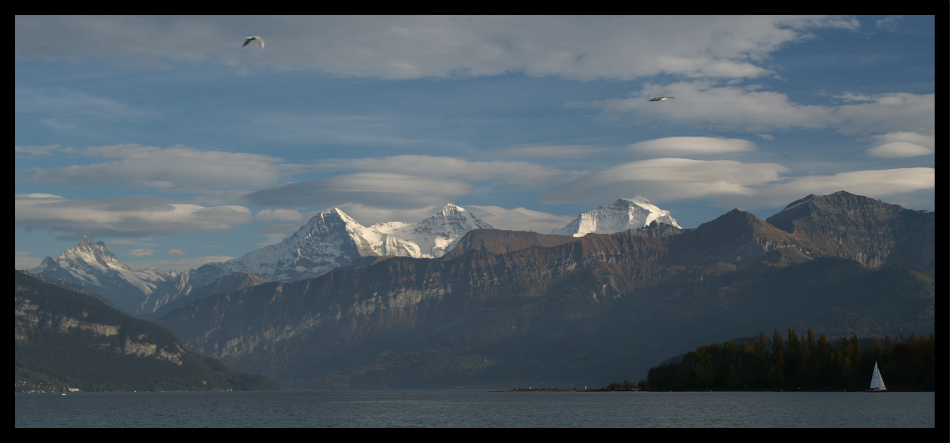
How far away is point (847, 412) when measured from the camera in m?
164

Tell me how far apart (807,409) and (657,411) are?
30067mm

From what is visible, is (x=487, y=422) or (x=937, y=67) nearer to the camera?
Answer: (x=937, y=67)

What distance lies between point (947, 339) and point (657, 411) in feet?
449

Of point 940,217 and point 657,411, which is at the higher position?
point 940,217
